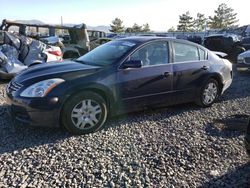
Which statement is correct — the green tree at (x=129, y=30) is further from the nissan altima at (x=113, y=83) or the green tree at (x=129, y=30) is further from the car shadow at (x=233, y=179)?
the car shadow at (x=233, y=179)

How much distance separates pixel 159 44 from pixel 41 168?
314 centimetres

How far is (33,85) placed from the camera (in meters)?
4.40

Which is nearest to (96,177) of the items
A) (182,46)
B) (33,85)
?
(33,85)

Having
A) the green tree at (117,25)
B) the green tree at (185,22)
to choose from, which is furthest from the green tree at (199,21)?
the green tree at (117,25)

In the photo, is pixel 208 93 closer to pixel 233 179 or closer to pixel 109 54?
pixel 109 54

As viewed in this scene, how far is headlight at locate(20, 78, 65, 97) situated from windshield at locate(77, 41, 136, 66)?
0.98 m

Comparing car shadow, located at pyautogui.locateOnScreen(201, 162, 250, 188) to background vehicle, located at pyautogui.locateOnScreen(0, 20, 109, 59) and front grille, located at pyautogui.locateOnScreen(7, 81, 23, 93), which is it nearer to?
front grille, located at pyautogui.locateOnScreen(7, 81, 23, 93)

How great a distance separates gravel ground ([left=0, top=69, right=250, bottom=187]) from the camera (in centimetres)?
340

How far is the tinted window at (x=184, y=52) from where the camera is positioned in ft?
18.6

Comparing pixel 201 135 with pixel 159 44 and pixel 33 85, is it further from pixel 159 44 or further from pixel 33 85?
pixel 33 85

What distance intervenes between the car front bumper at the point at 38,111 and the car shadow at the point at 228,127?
2.49 metres

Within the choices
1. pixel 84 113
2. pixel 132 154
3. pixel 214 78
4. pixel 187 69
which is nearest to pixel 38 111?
pixel 84 113

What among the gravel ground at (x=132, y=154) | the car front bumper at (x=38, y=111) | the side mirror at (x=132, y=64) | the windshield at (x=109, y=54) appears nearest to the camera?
the gravel ground at (x=132, y=154)

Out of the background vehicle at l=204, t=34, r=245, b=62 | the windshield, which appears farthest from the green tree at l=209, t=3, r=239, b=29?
the windshield
